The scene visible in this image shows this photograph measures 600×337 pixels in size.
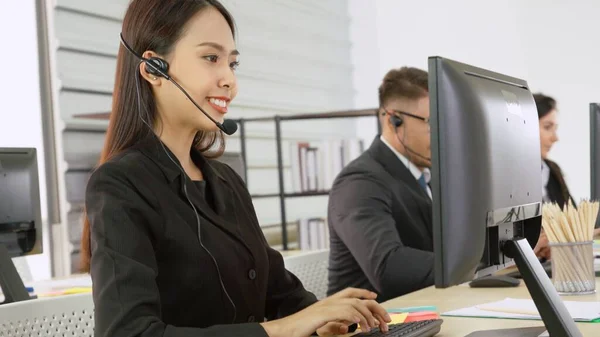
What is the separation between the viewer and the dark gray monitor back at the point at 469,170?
1.15 meters

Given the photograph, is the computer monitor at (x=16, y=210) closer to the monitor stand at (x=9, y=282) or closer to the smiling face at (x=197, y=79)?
the monitor stand at (x=9, y=282)

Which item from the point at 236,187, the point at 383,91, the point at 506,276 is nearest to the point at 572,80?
the point at 383,91

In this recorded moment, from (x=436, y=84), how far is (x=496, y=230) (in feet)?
0.88

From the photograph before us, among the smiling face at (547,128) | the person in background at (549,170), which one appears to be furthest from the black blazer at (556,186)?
the smiling face at (547,128)

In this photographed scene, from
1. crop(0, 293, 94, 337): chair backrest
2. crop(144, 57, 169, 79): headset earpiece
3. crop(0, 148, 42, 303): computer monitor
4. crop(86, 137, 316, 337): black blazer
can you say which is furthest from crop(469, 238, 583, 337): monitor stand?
crop(0, 148, 42, 303): computer monitor

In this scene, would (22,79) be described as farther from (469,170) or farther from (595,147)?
(469,170)

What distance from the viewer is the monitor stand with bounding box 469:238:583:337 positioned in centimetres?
122

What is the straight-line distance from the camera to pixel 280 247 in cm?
536

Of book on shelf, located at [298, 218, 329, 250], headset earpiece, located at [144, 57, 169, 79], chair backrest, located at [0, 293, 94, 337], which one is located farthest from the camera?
book on shelf, located at [298, 218, 329, 250]

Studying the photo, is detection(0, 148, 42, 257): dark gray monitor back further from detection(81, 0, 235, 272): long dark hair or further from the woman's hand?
the woman's hand

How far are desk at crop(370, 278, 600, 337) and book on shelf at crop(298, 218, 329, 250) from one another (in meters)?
2.85

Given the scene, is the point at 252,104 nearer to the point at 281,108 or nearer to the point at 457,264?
the point at 281,108

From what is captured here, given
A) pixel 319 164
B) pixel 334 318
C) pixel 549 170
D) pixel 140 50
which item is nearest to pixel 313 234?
pixel 319 164

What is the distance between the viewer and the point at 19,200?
2.22 m
